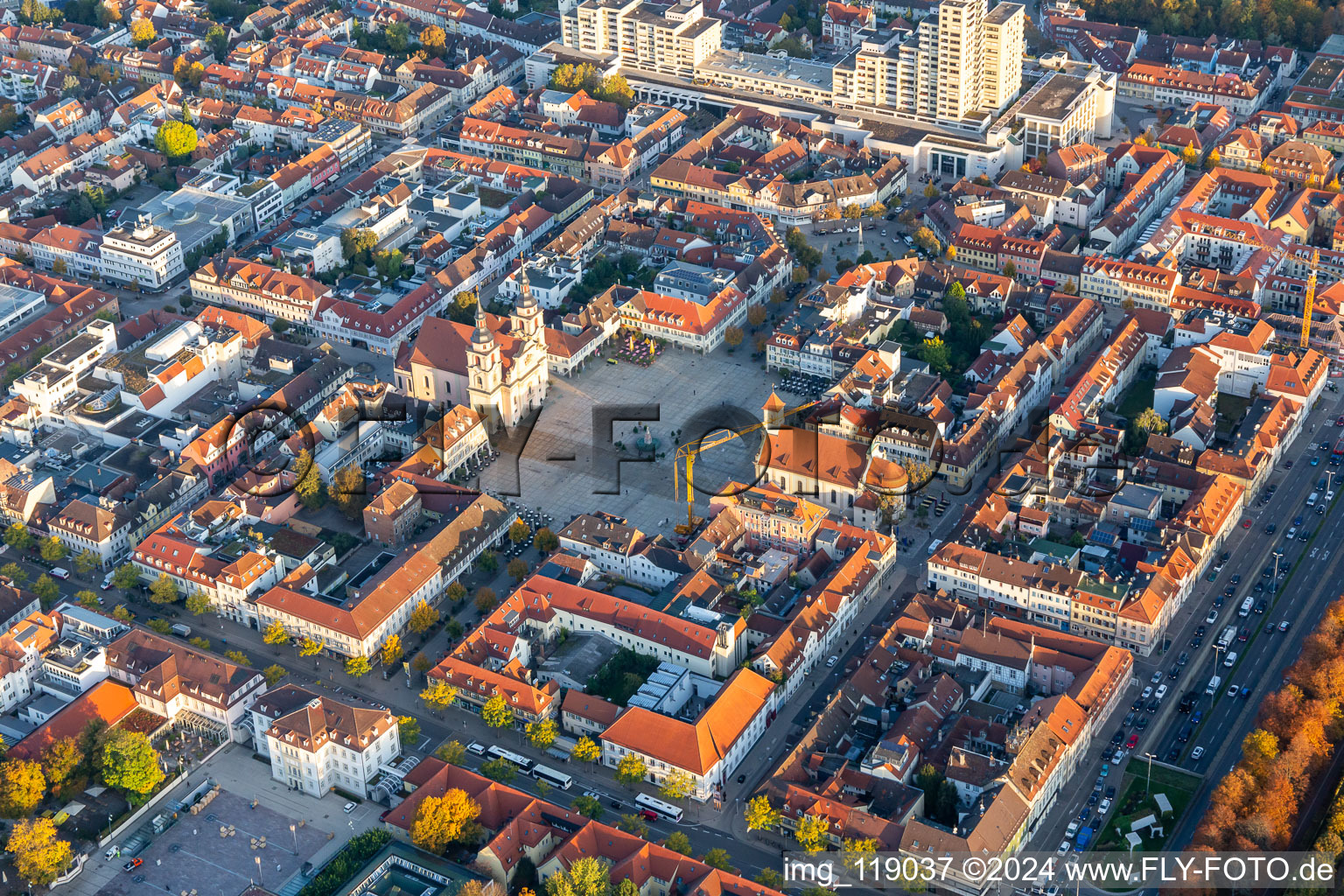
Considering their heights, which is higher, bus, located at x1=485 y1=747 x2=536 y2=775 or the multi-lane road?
the multi-lane road

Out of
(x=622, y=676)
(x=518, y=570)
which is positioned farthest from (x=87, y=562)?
(x=622, y=676)

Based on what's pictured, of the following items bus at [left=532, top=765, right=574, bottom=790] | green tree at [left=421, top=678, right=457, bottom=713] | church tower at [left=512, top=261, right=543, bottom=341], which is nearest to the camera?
bus at [left=532, top=765, right=574, bottom=790]

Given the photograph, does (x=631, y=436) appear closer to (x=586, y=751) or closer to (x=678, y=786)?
(x=586, y=751)

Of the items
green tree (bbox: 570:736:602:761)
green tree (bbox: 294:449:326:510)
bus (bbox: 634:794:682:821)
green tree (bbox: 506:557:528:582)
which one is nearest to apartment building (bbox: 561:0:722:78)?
green tree (bbox: 294:449:326:510)

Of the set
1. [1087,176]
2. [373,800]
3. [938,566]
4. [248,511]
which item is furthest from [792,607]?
[1087,176]

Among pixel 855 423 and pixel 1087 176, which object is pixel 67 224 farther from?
pixel 1087 176

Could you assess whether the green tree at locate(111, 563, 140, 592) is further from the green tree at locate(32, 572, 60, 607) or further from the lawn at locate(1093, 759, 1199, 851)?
the lawn at locate(1093, 759, 1199, 851)

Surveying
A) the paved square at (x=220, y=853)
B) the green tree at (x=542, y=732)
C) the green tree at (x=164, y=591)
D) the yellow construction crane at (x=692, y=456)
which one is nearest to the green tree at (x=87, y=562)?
the green tree at (x=164, y=591)
